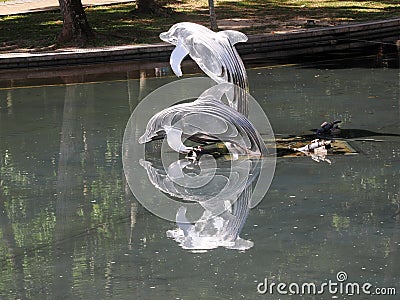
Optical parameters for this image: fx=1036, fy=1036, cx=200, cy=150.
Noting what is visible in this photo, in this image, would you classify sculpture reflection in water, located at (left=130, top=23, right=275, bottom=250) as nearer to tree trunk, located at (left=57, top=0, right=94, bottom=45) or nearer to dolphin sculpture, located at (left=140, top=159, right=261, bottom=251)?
dolphin sculpture, located at (left=140, top=159, right=261, bottom=251)

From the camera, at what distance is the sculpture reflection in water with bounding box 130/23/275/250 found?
11609 mm

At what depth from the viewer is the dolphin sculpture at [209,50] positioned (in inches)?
488

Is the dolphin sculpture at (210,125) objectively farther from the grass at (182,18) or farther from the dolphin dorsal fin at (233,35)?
the grass at (182,18)

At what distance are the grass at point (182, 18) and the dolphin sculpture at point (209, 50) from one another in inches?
327

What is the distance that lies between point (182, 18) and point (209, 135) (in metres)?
11.4

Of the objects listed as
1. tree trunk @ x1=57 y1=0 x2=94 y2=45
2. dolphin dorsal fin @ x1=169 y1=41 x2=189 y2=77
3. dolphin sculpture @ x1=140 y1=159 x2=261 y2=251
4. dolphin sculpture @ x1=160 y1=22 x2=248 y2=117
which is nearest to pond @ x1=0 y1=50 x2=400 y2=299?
dolphin sculpture @ x1=140 y1=159 x2=261 y2=251

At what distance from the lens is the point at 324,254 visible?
934 centimetres

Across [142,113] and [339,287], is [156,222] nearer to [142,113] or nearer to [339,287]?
[339,287]

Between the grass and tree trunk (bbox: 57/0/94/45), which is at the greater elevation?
tree trunk (bbox: 57/0/94/45)

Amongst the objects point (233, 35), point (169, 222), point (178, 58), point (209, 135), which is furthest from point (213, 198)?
point (233, 35)

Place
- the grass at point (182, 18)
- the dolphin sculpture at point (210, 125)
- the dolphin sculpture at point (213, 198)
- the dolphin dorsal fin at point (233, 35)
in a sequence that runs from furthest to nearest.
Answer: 1. the grass at point (182, 18)
2. the dolphin dorsal fin at point (233, 35)
3. the dolphin sculpture at point (210, 125)
4. the dolphin sculpture at point (213, 198)

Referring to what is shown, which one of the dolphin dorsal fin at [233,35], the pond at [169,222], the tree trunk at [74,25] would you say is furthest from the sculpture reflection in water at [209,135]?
the tree trunk at [74,25]

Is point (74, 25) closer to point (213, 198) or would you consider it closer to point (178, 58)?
point (178, 58)

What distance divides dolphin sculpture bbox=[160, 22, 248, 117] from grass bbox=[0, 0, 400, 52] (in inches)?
327
